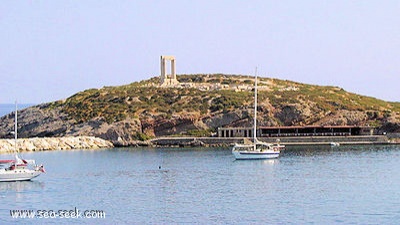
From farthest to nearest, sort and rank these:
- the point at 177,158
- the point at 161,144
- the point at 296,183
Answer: the point at 161,144, the point at 177,158, the point at 296,183

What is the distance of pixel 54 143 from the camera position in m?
110

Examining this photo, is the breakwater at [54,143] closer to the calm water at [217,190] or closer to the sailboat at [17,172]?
the calm water at [217,190]

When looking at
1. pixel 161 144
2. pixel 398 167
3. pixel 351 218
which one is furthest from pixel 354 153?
pixel 351 218

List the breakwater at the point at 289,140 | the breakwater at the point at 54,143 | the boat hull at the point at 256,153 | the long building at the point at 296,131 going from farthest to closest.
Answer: the long building at the point at 296,131, the breakwater at the point at 289,140, the breakwater at the point at 54,143, the boat hull at the point at 256,153

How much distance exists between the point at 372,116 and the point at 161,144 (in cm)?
3294

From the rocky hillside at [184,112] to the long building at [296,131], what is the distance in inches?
110

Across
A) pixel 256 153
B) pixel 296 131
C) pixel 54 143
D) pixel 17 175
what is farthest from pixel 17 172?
pixel 296 131

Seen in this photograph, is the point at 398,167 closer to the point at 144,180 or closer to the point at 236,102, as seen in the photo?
the point at 144,180

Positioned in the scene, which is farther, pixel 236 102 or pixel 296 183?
pixel 236 102

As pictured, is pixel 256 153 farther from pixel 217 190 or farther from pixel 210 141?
pixel 217 190

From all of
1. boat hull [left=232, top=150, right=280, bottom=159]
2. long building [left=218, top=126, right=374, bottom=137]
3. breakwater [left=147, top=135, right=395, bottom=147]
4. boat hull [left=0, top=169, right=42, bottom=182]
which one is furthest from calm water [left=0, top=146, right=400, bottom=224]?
long building [left=218, top=126, right=374, bottom=137]

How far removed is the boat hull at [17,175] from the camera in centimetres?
6147

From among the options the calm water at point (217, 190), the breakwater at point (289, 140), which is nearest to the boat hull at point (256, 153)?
the calm water at point (217, 190)

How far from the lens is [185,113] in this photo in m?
124
